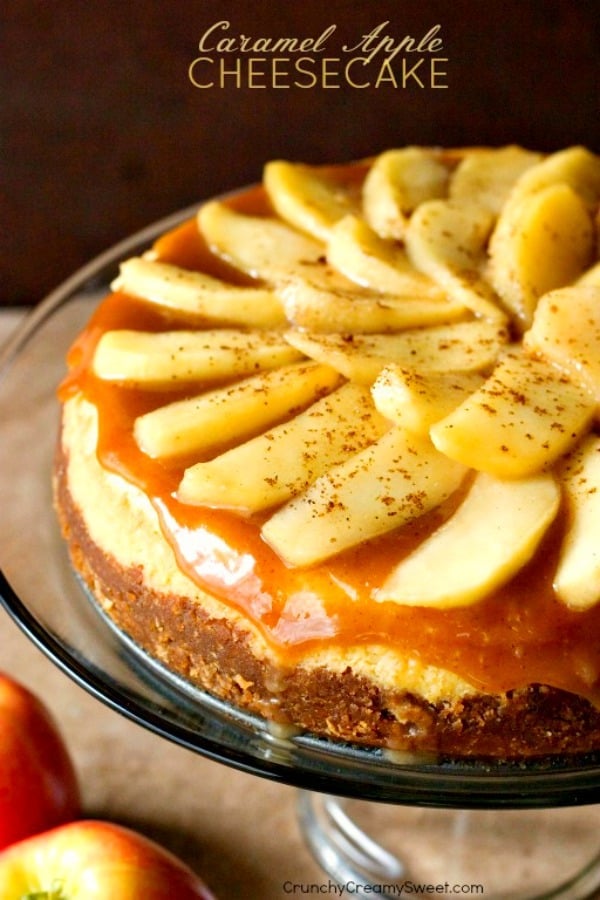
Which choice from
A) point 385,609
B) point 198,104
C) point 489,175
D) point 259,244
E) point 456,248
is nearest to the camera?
point 385,609

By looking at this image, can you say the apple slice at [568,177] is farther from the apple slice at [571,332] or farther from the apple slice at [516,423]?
the apple slice at [516,423]

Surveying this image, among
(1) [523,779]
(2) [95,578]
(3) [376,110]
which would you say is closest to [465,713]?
(1) [523,779]

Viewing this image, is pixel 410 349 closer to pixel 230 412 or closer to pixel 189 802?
pixel 230 412

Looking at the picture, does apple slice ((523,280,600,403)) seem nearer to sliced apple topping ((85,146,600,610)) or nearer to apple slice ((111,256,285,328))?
sliced apple topping ((85,146,600,610))

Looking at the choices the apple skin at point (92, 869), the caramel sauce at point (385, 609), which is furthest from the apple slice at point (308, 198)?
the apple skin at point (92, 869)

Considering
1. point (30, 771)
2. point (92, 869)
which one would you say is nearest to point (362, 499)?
point (92, 869)

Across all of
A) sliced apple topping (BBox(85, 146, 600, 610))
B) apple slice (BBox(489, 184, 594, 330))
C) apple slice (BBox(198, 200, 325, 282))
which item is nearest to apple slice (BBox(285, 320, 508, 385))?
sliced apple topping (BBox(85, 146, 600, 610))

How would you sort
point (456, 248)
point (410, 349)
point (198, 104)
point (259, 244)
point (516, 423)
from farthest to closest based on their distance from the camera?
point (198, 104)
point (259, 244)
point (456, 248)
point (410, 349)
point (516, 423)
